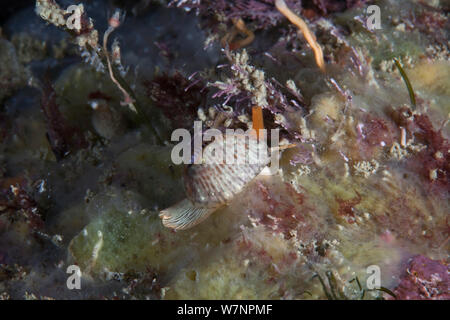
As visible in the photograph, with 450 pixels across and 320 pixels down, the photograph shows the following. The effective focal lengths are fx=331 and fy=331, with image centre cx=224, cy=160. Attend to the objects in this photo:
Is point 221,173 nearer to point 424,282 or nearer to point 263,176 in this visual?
point 263,176

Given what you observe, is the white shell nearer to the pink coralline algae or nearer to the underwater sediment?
the underwater sediment

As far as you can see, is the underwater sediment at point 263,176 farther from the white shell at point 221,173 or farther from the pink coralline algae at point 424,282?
the white shell at point 221,173

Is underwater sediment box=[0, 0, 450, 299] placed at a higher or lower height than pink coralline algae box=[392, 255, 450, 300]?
higher

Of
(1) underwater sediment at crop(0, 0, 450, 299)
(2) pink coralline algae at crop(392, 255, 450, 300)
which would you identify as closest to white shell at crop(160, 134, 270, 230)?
(1) underwater sediment at crop(0, 0, 450, 299)

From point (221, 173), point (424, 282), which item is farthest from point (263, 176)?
point (424, 282)

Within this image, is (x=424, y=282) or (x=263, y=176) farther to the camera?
(x=263, y=176)

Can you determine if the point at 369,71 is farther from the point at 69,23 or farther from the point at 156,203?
the point at 69,23

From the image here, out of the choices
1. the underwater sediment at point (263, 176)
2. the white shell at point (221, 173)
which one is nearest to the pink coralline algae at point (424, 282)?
the underwater sediment at point (263, 176)
